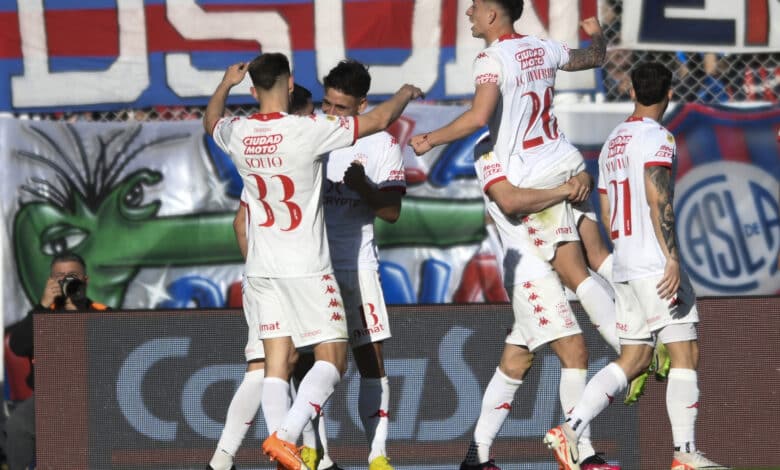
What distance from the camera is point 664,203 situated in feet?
Result: 21.3

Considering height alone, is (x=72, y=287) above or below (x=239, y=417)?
above

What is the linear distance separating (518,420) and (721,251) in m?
3.89

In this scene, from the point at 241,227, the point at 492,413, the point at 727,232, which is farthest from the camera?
the point at 727,232

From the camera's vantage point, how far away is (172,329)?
805 cm

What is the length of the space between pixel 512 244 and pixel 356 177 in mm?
852

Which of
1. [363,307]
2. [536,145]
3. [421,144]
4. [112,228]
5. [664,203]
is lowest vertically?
[112,228]

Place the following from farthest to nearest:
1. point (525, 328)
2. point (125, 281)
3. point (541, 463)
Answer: point (125, 281) < point (541, 463) < point (525, 328)

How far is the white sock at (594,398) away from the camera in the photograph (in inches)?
250

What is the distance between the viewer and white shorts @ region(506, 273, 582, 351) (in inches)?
258

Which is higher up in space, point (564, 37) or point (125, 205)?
point (564, 37)

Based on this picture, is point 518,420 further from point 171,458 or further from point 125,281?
point 125,281

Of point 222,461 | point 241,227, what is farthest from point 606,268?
point 222,461

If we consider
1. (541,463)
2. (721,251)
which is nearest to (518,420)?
(541,463)

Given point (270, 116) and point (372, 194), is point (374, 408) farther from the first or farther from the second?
point (270, 116)
